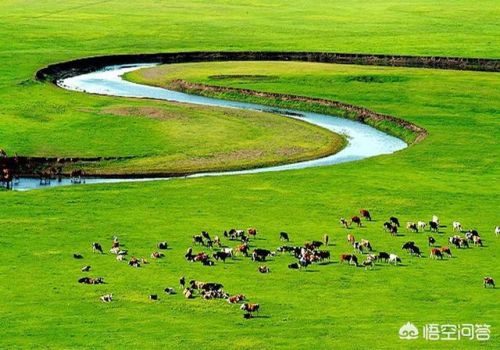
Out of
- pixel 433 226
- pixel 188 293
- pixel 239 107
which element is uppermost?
pixel 239 107

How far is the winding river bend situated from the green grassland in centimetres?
286

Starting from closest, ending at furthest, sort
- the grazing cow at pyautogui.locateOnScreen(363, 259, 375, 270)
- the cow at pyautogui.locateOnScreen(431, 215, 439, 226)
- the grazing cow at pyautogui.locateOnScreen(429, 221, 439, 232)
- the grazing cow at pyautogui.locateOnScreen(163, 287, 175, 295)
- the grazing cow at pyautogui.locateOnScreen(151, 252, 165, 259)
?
the grazing cow at pyautogui.locateOnScreen(163, 287, 175, 295) → the grazing cow at pyautogui.locateOnScreen(363, 259, 375, 270) → the grazing cow at pyautogui.locateOnScreen(151, 252, 165, 259) → the grazing cow at pyautogui.locateOnScreen(429, 221, 439, 232) → the cow at pyautogui.locateOnScreen(431, 215, 439, 226)

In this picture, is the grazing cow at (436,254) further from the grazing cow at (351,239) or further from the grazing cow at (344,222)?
the grazing cow at (344,222)

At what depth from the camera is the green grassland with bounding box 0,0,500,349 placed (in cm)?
3341

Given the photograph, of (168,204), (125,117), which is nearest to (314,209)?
(168,204)

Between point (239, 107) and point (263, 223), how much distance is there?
36.4 m

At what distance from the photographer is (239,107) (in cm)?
8219

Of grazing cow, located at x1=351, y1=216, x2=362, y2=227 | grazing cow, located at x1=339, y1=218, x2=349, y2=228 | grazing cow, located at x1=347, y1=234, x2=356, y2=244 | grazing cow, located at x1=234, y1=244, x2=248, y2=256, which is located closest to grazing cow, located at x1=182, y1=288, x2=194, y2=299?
grazing cow, located at x1=234, y1=244, x2=248, y2=256

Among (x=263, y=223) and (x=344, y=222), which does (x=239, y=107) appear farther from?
(x=344, y=222)

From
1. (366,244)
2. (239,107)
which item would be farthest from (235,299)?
(239,107)

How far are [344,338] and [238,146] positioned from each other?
35.0 m

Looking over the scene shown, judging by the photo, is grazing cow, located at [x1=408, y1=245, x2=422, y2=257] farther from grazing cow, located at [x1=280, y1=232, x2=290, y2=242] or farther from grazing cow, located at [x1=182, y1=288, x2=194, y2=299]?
grazing cow, located at [x1=182, y1=288, x2=194, y2=299]

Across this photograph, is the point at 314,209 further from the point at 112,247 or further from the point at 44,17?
the point at 44,17

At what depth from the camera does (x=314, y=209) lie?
4900cm
